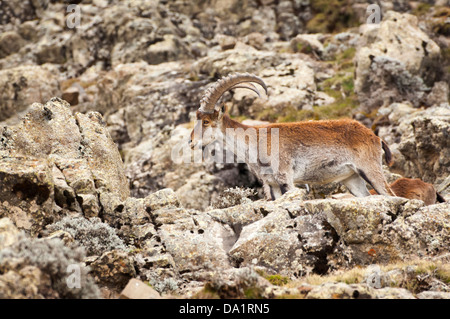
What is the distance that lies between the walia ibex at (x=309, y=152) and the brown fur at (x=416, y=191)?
0.69 meters

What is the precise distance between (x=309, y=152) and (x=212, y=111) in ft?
10.2

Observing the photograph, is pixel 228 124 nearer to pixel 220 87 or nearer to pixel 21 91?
pixel 220 87

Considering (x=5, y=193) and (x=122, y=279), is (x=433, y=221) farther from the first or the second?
(x=5, y=193)

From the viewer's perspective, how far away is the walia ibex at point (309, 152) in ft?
44.2

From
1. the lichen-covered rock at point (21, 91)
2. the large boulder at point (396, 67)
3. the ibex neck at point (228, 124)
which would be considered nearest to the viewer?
the ibex neck at point (228, 124)

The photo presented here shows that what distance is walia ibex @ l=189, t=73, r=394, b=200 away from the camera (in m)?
13.5

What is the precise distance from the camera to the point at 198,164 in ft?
68.1

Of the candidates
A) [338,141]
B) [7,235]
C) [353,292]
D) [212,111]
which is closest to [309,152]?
[338,141]

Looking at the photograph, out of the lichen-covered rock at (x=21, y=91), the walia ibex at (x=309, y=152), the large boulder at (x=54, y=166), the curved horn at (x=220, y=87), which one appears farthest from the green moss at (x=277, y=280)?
the lichen-covered rock at (x=21, y=91)

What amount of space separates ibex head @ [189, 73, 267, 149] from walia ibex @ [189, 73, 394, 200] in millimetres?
29

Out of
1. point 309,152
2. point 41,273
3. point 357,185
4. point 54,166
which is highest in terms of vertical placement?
point 41,273

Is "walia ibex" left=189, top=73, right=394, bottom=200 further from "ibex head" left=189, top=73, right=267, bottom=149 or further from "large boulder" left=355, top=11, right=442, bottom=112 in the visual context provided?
"large boulder" left=355, top=11, right=442, bottom=112

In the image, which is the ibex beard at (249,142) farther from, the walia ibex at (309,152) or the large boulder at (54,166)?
the large boulder at (54,166)
